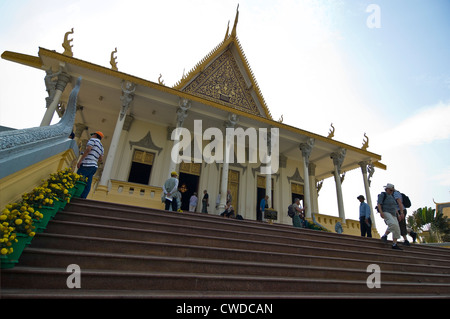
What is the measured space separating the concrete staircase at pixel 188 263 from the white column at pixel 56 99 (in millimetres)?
5308

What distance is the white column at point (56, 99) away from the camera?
→ 303 inches

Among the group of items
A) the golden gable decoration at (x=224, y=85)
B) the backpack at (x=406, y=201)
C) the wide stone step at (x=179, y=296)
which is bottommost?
the wide stone step at (x=179, y=296)

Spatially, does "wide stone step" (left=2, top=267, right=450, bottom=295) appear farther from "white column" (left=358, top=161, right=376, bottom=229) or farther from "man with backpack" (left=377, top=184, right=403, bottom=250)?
"white column" (left=358, top=161, right=376, bottom=229)

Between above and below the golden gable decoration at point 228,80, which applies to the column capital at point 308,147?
below

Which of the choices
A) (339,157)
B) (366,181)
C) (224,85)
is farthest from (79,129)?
(366,181)

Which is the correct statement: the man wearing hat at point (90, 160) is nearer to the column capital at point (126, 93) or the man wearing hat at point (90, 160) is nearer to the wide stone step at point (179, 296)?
the wide stone step at point (179, 296)

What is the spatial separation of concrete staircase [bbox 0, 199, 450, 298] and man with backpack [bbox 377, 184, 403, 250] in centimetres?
57

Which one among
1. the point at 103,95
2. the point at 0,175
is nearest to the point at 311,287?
the point at 0,175

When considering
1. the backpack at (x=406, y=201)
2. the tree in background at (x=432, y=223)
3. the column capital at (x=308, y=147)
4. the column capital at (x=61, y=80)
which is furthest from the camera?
the tree in background at (x=432, y=223)

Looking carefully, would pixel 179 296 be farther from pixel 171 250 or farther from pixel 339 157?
pixel 339 157

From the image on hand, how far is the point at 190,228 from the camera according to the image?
414 cm

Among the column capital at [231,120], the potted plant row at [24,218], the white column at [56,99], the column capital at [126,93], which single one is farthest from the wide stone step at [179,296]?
the column capital at [231,120]
